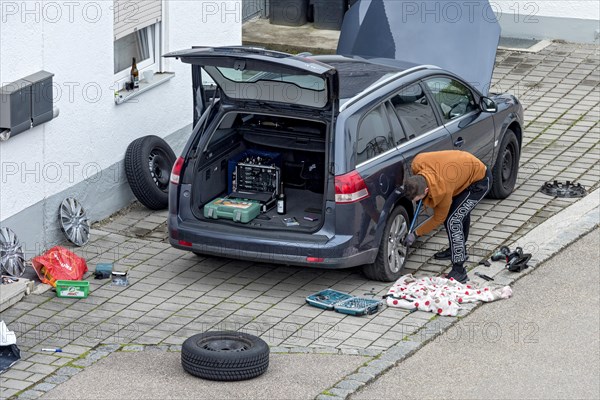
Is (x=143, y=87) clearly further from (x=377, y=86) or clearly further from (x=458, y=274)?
(x=458, y=274)

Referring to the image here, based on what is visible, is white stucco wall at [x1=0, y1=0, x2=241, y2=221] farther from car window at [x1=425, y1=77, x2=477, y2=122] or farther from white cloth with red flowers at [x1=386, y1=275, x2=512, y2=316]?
white cloth with red flowers at [x1=386, y1=275, x2=512, y2=316]

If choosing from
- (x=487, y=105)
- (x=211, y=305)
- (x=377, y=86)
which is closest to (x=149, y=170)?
(x=211, y=305)

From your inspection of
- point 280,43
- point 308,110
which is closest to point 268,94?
point 308,110

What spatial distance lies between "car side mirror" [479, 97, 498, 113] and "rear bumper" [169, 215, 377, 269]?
104 inches

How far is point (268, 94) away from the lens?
1151 cm

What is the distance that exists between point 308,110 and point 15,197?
282 cm

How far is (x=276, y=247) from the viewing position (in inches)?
441

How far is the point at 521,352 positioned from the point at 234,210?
2.83 metres

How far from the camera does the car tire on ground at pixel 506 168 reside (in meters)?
13.8

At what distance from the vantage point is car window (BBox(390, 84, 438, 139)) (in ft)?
39.4

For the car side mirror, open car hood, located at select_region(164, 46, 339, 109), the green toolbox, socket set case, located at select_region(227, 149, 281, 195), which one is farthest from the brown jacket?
the car side mirror

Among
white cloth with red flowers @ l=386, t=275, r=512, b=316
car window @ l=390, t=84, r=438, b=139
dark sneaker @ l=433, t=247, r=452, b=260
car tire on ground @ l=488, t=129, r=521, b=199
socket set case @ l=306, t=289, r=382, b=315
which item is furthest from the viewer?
car tire on ground @ l=488, t=129, r=521, b=199

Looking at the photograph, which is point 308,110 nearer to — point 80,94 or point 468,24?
point 80,94

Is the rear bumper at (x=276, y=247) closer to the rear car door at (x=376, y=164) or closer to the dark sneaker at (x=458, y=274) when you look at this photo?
the rear car door at (x=376, y=164)
